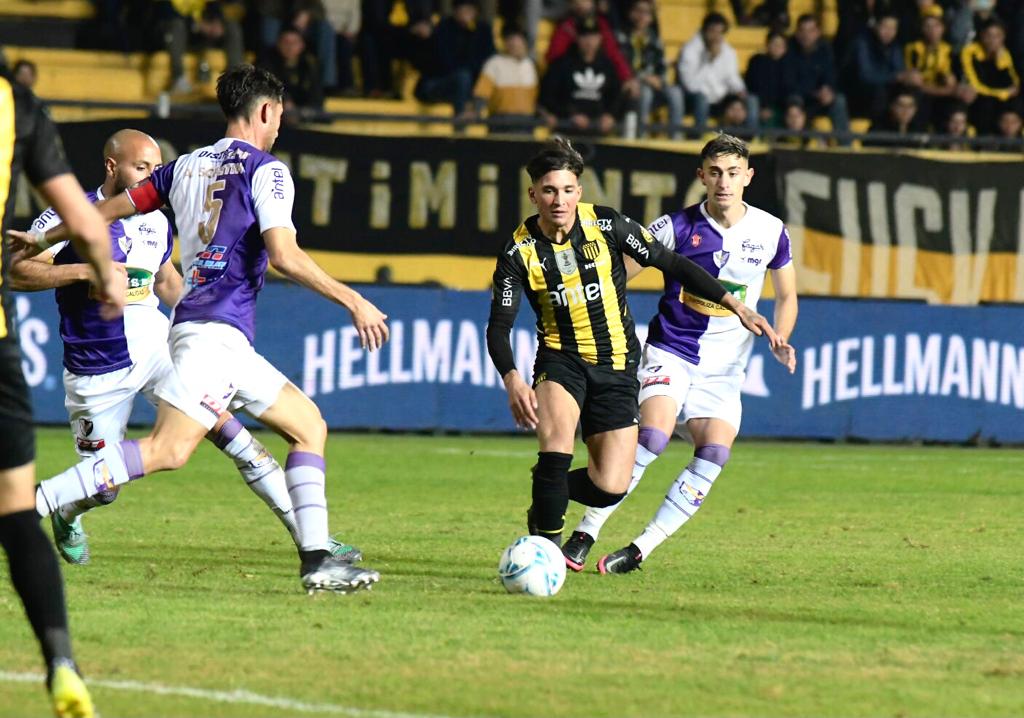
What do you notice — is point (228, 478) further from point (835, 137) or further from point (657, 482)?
point (835, 137)

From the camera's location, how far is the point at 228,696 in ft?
18.0

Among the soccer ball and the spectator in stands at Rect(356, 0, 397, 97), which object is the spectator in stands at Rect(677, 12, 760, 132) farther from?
the soccer ball

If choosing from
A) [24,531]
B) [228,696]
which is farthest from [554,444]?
[24,531]

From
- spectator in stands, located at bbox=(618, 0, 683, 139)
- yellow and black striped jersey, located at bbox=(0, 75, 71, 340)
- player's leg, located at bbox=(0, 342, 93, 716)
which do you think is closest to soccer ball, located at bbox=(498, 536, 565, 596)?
player's leg, located at bbox=(0, 342, 93, 716)

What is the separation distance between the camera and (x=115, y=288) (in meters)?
5.34

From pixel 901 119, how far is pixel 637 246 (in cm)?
1321

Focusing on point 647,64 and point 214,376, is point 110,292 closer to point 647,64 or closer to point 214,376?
point 214,376

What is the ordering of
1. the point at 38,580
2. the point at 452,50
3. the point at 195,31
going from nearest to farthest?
the point at 38,580 < the point at 195,31 < the point at 452,50

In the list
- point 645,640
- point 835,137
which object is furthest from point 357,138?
point 645,640

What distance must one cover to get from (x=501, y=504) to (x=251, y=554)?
3.13m

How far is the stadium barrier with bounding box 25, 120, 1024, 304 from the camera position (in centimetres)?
1883

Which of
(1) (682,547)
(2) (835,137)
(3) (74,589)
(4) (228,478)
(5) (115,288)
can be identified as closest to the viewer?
(5) (115,288)

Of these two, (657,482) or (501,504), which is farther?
(657,482)

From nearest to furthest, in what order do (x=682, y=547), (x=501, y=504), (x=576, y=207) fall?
1. (x=576, y=207)
2. (x=682, y=547)
3. (x=501, y=504)
